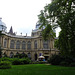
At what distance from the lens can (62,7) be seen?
13.4m

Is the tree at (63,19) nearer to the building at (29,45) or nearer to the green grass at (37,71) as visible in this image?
the green grass at (37,71)

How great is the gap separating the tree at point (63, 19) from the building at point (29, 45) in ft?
100

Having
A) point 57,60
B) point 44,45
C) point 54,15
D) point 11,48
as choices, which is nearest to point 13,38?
point 11,48

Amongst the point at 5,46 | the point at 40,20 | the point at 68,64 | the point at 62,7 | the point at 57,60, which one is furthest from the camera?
the point at 5,46

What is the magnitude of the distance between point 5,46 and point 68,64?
103 ft

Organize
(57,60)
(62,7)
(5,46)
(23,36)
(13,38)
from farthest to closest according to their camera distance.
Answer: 1. (23,36)
2. (13,38)
3. (5,46)
4. (57,60)
5. (62,7)

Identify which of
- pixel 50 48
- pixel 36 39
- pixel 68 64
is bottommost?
pixel 68 64

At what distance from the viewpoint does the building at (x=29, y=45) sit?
4631cm

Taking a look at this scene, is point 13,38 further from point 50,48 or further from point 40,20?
point 40,20

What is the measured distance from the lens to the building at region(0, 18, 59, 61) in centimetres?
4631

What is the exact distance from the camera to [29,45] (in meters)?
51.7

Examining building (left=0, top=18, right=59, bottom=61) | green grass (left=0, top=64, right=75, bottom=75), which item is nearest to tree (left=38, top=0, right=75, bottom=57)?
green grass (left=0, top=64, right=75, bottom=75)

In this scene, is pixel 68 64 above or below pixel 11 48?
below

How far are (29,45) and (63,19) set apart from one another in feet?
133
